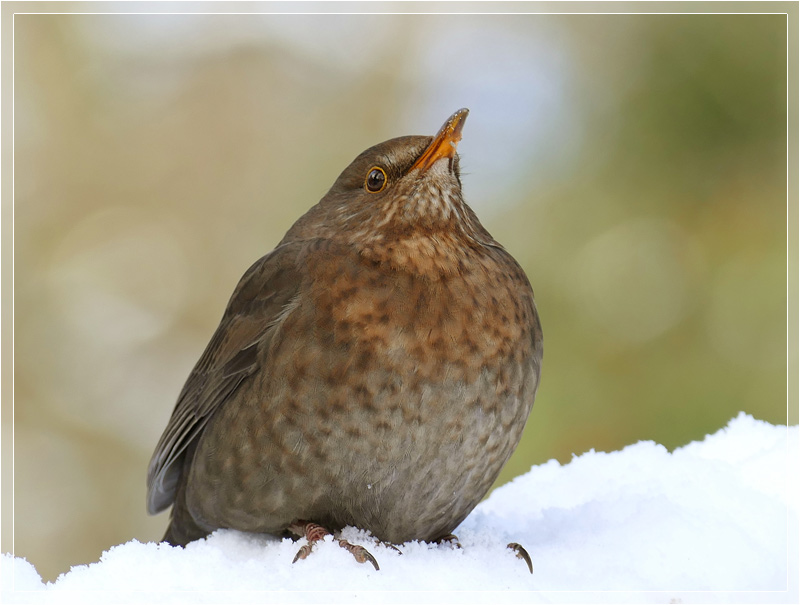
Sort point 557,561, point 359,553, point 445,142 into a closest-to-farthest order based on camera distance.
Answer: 1. point 359,553
2. point 557,561
3. point 445,142

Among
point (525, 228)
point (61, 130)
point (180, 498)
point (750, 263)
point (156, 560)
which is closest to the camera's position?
point (156, 560)

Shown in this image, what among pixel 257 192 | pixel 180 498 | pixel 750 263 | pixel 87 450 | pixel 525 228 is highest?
pixel 257 192

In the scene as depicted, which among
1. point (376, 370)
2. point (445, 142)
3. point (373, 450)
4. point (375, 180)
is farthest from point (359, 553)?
point (445, 142)

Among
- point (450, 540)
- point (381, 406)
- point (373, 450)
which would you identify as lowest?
point (450, 540)

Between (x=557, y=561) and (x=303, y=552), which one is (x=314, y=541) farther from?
(x=557, y=561)

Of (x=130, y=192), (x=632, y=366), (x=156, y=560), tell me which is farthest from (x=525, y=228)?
(x=156, y=560)

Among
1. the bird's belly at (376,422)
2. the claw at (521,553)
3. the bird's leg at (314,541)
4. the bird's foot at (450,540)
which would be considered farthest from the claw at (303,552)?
the claw at (521,553)

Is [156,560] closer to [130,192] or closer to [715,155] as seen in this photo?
[715,155]

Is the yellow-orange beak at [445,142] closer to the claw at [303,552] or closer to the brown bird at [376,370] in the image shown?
the brown bird at [376,370]
